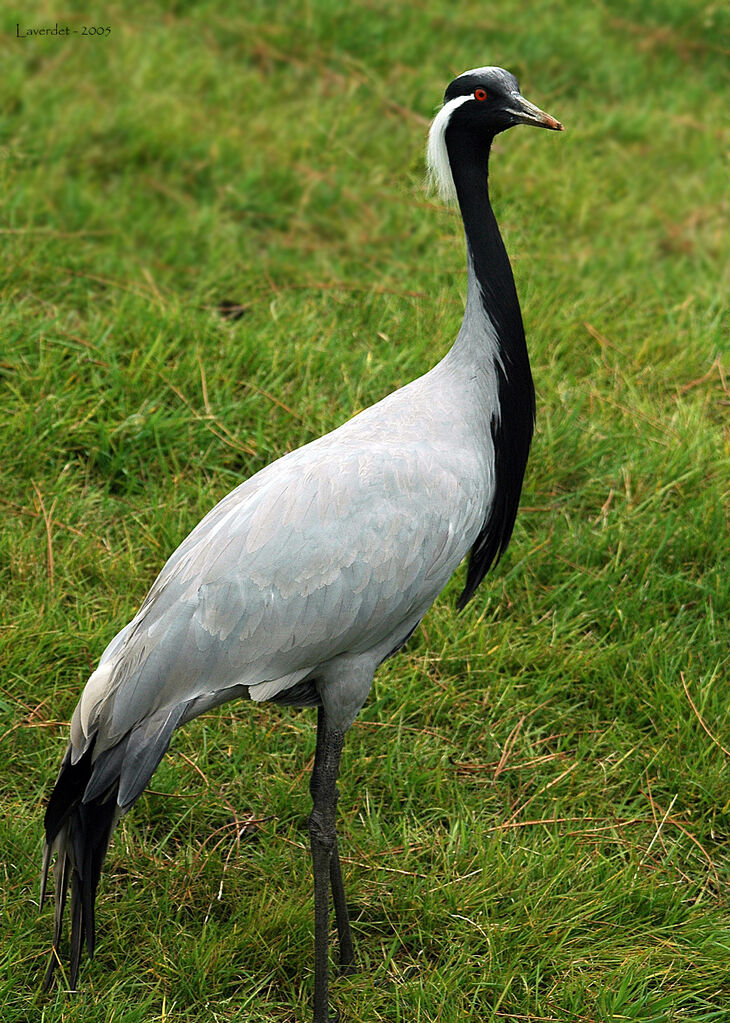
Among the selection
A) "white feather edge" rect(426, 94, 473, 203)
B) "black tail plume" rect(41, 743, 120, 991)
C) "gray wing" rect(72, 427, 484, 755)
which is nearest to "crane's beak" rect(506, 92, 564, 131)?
"white feather edge" rect(426, 94, 473, 203)

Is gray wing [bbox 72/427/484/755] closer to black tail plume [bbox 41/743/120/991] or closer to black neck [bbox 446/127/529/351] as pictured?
black tail plume [bbox 41/743/120/991]

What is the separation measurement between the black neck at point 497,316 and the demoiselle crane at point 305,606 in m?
0.07

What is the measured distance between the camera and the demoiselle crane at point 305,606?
2.87 metres

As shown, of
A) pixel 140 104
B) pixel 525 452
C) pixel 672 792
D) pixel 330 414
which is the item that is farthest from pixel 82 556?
pixel 140 104

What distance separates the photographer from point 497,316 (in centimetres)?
326

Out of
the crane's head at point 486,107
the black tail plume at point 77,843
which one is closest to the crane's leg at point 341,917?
the black tail plume at point 77,843

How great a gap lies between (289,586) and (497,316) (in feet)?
3.19

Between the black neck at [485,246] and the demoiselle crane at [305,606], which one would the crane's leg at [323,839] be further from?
the black neck at [485,246]

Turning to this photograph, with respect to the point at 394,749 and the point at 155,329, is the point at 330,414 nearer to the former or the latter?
Result: the point at 155,329

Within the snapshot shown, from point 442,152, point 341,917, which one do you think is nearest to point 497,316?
point 442,152

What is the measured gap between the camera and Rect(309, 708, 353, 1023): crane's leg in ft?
9.68

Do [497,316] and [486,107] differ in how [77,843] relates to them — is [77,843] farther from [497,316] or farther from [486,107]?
[486,107]

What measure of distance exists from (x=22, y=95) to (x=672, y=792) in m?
4.63

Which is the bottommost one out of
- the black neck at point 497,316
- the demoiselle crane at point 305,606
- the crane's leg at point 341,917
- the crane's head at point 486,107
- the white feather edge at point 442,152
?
the crane's leg at point 341,917
